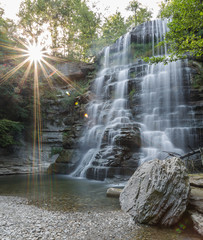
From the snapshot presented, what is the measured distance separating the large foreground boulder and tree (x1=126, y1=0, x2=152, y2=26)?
39421 mm

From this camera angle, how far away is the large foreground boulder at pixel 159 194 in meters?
3.24

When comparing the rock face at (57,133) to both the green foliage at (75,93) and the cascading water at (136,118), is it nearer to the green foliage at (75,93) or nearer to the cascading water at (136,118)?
the green foliage at (75,93)

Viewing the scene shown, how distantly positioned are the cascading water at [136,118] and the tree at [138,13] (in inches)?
759

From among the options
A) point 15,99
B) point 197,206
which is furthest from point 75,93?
point 197,206

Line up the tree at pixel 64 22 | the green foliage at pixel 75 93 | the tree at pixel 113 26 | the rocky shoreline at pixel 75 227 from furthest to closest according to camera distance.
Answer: the tree at pixel 113 26
the tree at pixel 64 22
the green foliage at pixel 75 93
the rocky shoreline at pixel 75 227

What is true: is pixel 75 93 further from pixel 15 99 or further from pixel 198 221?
pixel 198 221

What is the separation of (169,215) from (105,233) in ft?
4.26

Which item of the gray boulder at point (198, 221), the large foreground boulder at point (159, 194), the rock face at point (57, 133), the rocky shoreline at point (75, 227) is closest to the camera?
the rocky shoreline at point (75, 227)

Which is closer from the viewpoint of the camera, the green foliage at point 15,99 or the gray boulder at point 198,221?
the gray boulder at point 198,221

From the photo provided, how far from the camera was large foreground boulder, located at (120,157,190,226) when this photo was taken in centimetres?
324

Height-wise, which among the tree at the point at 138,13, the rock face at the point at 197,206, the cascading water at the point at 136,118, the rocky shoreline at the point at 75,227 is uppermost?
the tree at the point at 138,13

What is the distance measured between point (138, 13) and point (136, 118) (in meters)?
33.9

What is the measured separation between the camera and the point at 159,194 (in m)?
3.36

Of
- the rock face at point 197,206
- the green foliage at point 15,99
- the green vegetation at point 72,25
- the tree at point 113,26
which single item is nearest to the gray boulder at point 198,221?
the rock face at point 197,206
